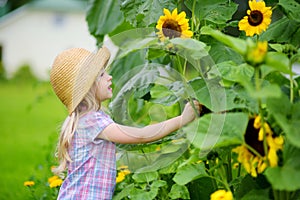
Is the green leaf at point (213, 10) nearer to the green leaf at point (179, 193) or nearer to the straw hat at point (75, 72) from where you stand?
the straw hat at point (75, 72)

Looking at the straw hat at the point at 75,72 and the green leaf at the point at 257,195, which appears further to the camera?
the straw hat at the point at 75,72

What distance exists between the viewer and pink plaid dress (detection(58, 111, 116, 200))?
7.62 ft

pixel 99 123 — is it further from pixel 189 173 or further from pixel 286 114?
pixel 286 114

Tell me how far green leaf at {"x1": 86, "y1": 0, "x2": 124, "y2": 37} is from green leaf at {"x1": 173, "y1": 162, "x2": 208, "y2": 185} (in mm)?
1468

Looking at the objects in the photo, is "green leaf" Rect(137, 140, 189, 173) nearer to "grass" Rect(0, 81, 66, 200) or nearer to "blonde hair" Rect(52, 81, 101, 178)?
"blonde hair" Rect(52, 81, 101, 178)

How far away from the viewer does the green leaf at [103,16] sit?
132 inches

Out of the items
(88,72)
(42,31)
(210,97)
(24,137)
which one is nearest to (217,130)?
(210,97)

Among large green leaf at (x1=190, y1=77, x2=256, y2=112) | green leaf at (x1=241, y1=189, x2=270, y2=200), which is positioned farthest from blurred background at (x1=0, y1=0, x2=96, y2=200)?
green leaf at (x1=241, y1=189, x2=270, y2=200)

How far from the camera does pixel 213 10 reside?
89.7 inches

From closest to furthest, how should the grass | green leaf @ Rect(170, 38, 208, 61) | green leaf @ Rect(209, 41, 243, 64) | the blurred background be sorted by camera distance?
1. green leaf @ Rect(170, 38, 208, 61)
2. green leaf @ Rect(209, 41, 243, 64)
3. the grass
4. the blurred background

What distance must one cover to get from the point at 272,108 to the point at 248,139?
13 cm

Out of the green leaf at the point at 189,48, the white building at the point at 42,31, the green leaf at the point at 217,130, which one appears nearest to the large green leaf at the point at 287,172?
the green leaf at the point at 217,130

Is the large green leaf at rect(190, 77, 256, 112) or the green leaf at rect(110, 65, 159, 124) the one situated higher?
the large green leaf at rect(190, 77, 256, 112)

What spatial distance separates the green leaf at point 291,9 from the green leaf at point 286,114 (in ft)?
1.78
